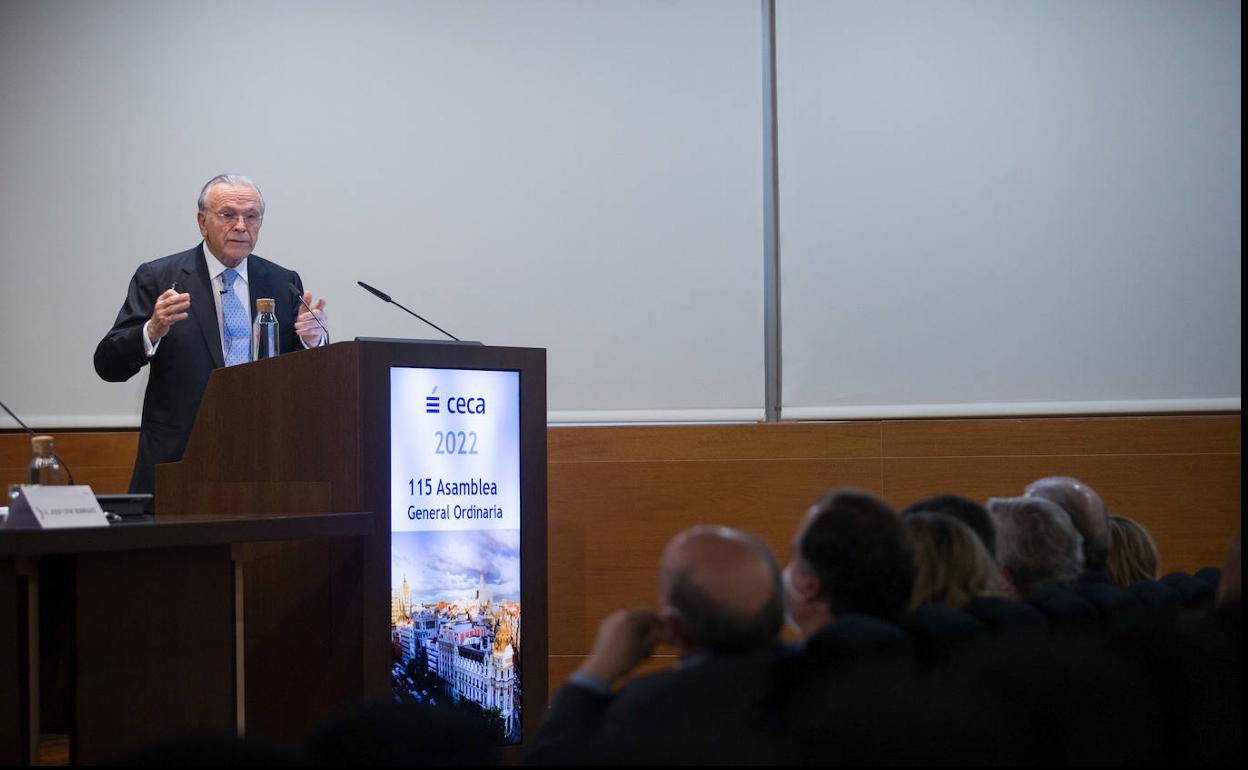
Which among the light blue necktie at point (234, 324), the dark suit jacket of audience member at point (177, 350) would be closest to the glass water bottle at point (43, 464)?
the dark suit jacket of audience member at point (177, 350)

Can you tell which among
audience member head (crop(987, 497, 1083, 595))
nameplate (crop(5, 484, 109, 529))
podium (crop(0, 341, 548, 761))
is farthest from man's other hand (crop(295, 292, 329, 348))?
audience member head (crop(987, 497, 1083, 595))

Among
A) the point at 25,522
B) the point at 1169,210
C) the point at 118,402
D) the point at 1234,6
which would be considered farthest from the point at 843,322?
the point at 25,522

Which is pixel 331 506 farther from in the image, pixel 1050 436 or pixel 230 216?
pixel 1050 436

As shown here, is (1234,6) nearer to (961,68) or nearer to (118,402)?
(961,68)

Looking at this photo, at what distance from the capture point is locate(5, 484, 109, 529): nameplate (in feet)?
7.59

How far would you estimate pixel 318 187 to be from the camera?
5043mm

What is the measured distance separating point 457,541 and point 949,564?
149 centimetres

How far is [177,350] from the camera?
13.1 ft

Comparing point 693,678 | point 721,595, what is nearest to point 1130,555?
→ point 721,595

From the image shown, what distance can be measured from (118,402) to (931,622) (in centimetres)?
412

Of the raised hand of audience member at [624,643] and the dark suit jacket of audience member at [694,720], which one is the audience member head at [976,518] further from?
the dark suit jacket of audience member at [694,720]

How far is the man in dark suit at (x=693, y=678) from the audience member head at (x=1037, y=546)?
1.00 meters

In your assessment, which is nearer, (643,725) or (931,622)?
(643,725)

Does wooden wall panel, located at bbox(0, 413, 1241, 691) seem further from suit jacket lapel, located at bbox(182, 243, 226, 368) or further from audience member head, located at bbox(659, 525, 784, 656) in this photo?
audience member head, located at bbox(659, 525, 784, 656)
